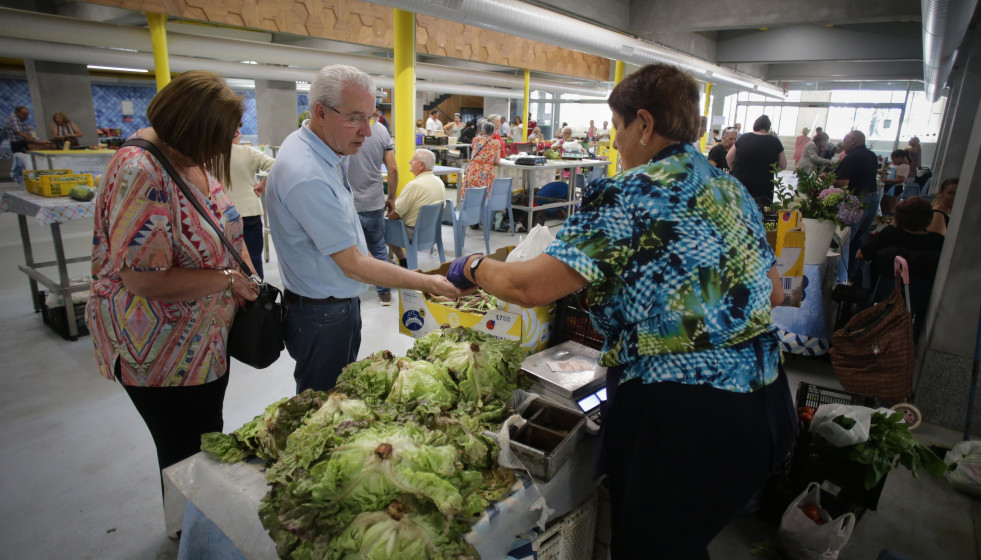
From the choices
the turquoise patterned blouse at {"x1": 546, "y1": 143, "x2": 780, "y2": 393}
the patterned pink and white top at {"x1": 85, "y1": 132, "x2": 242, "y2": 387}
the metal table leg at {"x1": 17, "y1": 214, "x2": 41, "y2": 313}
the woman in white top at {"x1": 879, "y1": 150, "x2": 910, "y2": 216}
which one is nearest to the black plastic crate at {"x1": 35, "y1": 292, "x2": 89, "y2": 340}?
the metal table leg at {"x1": 17, "y1": 214, "x2": 41, "y2": 313}

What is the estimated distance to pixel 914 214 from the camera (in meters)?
3.82

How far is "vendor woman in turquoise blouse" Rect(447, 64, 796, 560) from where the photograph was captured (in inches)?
47.9

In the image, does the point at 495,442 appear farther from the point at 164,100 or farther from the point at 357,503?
the point at 164,100

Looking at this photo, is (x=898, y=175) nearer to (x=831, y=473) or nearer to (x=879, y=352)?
(x=879, y=352)

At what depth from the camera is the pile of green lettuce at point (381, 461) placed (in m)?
1.14

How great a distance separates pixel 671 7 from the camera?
781cm

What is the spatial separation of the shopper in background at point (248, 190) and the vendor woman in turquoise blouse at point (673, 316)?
12.0 ft

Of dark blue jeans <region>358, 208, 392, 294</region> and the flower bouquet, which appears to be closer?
the flower bouquet

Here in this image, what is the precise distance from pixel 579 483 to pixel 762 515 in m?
1.51

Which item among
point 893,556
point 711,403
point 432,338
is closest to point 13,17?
point 432,338

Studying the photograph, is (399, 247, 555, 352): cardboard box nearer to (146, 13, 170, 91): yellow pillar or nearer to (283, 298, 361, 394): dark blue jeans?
(283, 298, 361, 394): dark blue jeans

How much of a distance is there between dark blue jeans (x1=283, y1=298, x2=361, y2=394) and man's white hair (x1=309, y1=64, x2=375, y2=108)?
72 centimetres

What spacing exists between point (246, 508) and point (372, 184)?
3926mm

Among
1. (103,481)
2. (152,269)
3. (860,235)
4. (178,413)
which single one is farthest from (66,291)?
→ (860,235)
